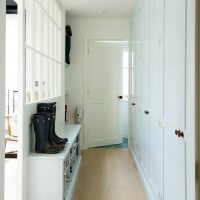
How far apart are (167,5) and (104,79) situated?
334cm

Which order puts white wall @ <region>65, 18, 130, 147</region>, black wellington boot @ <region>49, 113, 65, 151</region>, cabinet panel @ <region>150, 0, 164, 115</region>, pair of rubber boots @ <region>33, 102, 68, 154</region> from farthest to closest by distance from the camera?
white wall @ <region>65, 18, 130, 147</region> < black wellington boot @ <region>49, 113, 65, 151</region> < pair of rubber boots @ <region>33, 102, 68, 154</region> < cabinet panel @ <region>150, 0, 164, 115</region>

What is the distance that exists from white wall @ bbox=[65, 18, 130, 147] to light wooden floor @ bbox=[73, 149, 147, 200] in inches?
40.7

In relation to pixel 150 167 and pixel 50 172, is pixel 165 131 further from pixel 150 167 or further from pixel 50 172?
pixel 50 172

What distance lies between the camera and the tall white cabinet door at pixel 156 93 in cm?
230

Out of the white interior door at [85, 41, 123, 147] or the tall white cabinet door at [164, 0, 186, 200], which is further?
the white interior door at [85, 41, 123, 147]

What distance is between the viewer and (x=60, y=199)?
2393 mm

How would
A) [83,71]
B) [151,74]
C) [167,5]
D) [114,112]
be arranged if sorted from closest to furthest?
1. [167,5]
2. [151,74]
3. [83,71]
4. [114,112]

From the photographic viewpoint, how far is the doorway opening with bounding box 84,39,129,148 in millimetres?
5160

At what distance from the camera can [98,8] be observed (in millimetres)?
4387

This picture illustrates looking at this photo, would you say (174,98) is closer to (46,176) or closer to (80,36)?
(46,176)

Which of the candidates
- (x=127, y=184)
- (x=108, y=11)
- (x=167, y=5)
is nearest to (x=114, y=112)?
(x=108, y=11)

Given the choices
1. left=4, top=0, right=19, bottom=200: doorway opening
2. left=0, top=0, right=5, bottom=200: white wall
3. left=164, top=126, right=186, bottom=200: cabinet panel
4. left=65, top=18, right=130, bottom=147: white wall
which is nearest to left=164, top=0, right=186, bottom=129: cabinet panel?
left=164, top=126, right=186, bottom=200: cabinet panel

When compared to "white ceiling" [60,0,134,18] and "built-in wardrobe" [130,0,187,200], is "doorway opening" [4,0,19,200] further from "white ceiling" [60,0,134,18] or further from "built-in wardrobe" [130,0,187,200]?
"built-in wardrobe" [130,0,187,200]

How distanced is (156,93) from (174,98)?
637 millimetres
